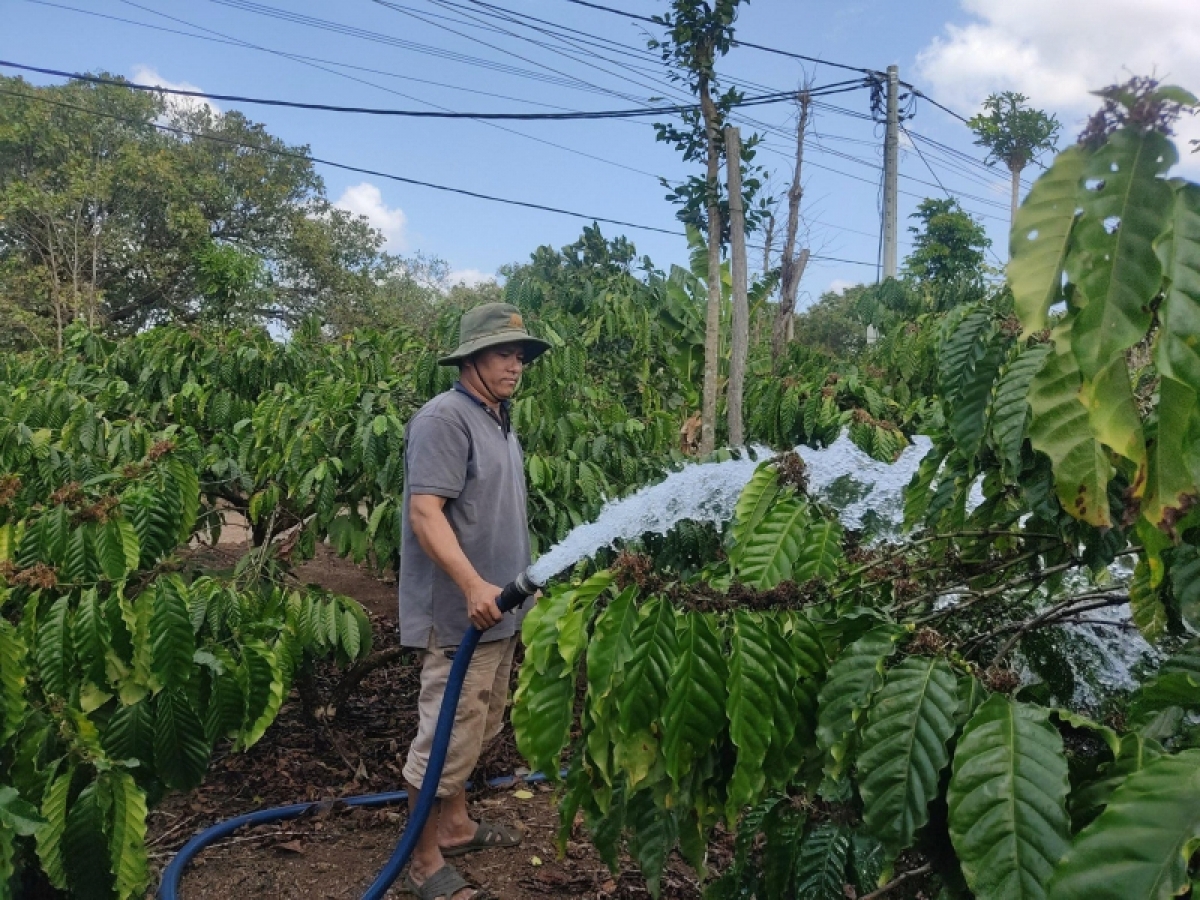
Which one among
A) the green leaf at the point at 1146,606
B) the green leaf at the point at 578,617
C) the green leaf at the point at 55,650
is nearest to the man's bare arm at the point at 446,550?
the green leaf at the point at 55,650

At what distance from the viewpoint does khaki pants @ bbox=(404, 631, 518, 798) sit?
2.77 m

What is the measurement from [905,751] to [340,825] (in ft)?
8.55

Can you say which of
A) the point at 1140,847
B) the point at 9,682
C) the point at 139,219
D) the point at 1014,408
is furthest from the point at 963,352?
the point at 139,219

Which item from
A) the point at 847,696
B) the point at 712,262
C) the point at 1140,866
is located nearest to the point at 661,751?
the point at 847,696

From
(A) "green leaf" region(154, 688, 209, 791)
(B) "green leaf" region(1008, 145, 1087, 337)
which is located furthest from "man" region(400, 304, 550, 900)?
(B) "green leaf" region(1008, 145, 1087, 337)

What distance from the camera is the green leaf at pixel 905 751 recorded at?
105 cm

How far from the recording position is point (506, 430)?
297 cm

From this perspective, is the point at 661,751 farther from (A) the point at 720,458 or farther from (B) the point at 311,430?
(B) the point at 311,430

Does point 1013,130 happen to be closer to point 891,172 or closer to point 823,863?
point 891,172

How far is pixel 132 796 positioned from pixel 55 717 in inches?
10.4

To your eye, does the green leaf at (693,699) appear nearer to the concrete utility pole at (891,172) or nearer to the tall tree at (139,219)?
the concrete utility pole at (891,172)

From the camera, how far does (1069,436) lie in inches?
35.5

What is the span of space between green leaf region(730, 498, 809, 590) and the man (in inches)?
48.7

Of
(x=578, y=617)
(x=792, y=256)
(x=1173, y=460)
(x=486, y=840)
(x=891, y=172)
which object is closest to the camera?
(x=1173, y=460)
